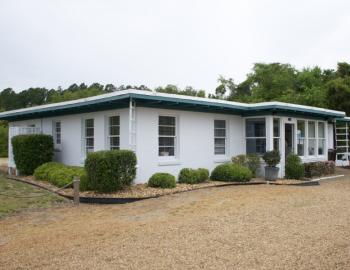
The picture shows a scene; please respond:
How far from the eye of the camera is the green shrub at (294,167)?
15172mm

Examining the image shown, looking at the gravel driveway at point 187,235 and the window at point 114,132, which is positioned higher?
the window at point 114,132

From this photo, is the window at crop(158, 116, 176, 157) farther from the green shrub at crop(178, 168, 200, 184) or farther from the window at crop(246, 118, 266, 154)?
the window at crop(246, 118, 266, 154)

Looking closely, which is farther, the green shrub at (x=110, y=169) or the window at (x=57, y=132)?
the window at (x=57, y=132)

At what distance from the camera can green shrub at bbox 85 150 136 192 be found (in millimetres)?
10836

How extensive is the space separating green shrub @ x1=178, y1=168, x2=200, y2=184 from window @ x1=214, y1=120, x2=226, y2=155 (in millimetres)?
2182

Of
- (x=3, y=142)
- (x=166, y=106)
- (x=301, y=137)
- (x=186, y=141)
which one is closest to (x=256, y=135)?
(x=301, y=137)

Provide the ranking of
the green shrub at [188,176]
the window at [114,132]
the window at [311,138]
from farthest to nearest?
the window at [311,138]
the window at [114,132]
the green shrub at [188,176]

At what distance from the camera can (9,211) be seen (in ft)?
32.2

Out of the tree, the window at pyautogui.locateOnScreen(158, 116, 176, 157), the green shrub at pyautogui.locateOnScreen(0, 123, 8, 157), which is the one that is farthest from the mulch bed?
the green shrub at pyautogui.locateOnScreen(0, 123, 8, 157)

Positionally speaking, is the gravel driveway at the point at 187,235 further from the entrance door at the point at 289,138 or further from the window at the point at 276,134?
the entrance door at the point at 289,138

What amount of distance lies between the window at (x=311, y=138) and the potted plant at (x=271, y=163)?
4.52 metres

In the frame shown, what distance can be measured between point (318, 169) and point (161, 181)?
27.5 ft

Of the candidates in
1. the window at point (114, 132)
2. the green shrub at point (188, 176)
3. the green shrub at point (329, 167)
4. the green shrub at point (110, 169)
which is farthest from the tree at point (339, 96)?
the green shrub at point (110, 169)

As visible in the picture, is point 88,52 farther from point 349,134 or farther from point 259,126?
point 349,134
